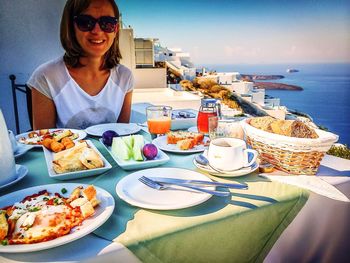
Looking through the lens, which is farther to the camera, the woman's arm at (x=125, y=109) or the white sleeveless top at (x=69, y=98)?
the woman's arm at (x=125, y=109)

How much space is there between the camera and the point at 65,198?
71cm

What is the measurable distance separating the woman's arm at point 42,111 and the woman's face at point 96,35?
1.45 feet

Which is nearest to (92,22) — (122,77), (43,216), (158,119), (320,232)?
(122,77)

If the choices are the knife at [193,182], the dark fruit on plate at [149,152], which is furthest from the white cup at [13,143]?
the knife at [193,182]

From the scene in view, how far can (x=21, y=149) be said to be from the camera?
1149 millimetres

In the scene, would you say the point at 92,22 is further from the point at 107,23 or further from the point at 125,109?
the point at 125,109

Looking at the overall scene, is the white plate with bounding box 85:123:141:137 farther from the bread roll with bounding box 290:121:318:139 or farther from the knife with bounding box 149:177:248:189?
the bread roll with bounding box 290:121:318:139

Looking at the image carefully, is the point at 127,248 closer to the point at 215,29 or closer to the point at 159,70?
the point at 159,70

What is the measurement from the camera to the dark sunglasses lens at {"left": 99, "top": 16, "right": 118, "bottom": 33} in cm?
183

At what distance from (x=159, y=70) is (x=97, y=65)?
288 inches

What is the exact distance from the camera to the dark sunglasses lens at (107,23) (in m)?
1.83

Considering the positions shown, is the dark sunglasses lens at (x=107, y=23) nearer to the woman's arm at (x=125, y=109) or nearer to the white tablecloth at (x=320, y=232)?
the woman's arm at (x=125, y=109)

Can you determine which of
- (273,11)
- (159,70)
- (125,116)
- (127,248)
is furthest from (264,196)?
(273,11)

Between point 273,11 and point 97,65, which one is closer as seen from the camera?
point 97,65
